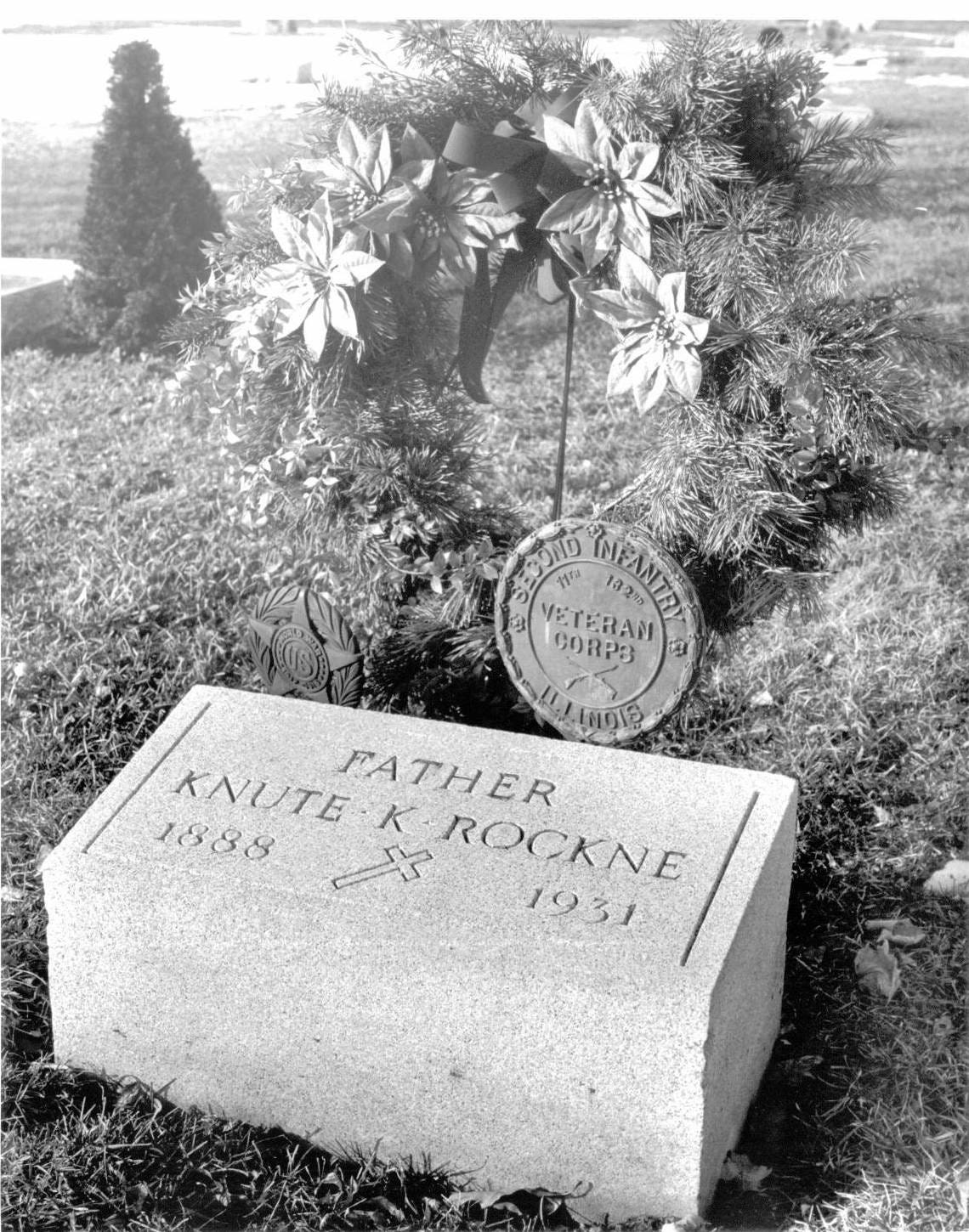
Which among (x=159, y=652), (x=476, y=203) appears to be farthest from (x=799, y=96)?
(x=159, y=652)

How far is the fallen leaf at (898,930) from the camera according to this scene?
9.08ft

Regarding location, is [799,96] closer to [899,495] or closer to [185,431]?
[899,495]

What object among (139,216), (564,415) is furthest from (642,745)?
(139,216)

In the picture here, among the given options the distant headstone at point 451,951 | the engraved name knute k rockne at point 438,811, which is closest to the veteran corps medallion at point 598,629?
the distant headstone at point 451,951

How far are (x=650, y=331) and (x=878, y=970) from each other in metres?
1.30

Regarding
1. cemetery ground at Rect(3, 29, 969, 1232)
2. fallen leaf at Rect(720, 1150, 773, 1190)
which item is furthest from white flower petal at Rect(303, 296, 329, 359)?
fallen leaf at Rect(720, 1150, 773, 1190)

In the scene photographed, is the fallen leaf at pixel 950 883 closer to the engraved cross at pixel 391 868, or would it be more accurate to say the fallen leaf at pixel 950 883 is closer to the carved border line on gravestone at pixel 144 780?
the engraved cross at pixel 391 868

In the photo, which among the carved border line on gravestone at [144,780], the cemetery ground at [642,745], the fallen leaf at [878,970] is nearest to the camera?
the cemetery ground at [642,745]

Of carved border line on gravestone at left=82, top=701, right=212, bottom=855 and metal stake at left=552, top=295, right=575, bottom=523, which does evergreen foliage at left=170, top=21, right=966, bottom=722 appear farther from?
carved border line on gravestone at left=82, top=701, right=212, bottom=855

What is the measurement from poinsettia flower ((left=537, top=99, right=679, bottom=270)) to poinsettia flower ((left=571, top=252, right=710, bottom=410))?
61 millimetres

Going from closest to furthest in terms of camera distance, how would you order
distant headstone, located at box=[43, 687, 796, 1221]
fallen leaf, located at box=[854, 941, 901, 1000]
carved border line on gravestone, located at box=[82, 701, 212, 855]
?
1. distant headstone, located at box=[43, 687, 796, 1221]
2. carved border line on gravestone, located at box=[82, 701, 212, 855]
3. fallen leaf, located at box=[854, 941, 901, 1000]

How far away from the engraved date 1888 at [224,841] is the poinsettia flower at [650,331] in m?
1.00

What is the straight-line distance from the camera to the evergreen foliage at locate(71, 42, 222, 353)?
18.7ft

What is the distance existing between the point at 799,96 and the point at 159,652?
210 centimetres
